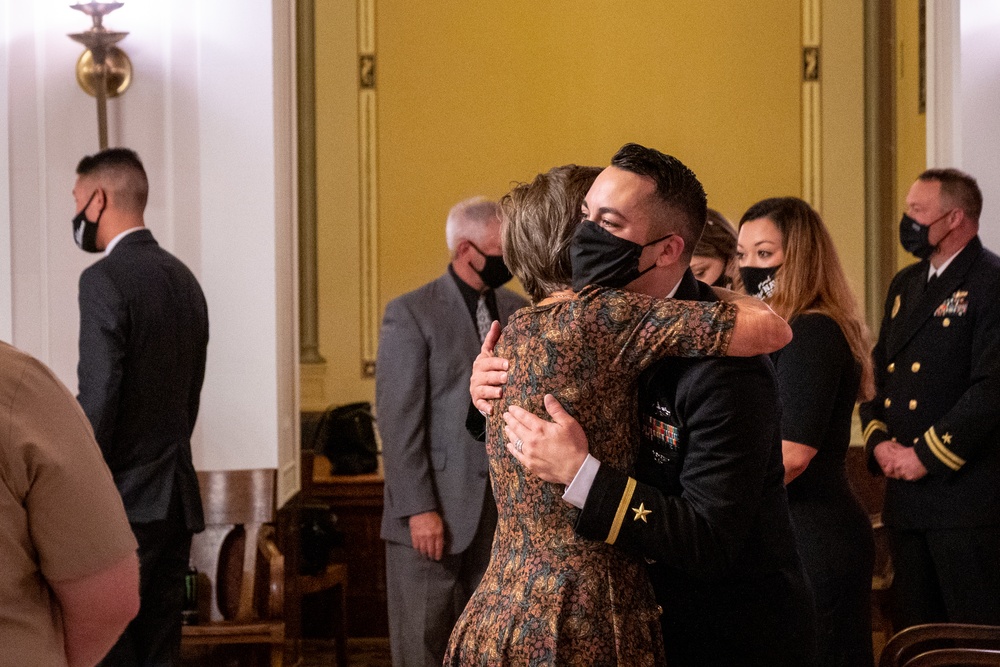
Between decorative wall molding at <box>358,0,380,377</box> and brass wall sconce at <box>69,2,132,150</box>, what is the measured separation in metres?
2.06

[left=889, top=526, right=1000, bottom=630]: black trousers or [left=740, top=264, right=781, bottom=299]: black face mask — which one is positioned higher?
[left=740, top=264, right=781, bottom=299]: black face mask

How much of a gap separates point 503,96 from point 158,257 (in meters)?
2.93

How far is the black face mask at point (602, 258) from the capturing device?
160 cm

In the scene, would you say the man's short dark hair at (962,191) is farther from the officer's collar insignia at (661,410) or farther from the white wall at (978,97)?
the officer's collar insignia at (661,410)

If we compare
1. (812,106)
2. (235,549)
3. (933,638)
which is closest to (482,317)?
(235,549)

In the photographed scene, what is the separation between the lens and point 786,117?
582 cm

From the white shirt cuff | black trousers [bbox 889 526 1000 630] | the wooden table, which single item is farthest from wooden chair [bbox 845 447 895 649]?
the white shirt cuff

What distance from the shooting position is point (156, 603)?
10.5 ft

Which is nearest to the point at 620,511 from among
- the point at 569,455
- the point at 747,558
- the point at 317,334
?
the point at 569,455

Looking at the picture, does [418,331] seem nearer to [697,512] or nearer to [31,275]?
[31,275]

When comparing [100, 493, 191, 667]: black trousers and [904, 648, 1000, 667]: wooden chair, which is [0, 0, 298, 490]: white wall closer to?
[100, 493, 191, 667]: black trousers

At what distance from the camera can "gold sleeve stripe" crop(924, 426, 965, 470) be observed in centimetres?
323

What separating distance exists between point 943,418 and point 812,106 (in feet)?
9.50

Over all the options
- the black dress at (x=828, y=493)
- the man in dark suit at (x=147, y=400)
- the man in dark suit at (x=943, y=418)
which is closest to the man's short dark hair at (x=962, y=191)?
the man in dark suit at (x=943, y=418)
